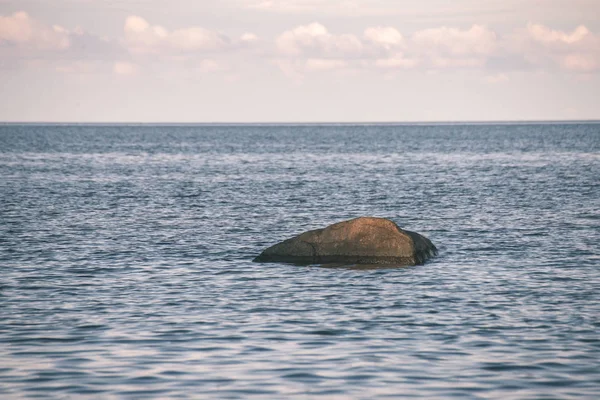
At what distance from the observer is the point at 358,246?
2742cm

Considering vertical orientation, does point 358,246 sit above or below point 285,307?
above

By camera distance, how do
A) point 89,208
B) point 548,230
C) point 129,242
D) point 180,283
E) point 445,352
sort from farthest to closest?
point 89,208 → point 548,230 → point 129,242 → point 180,283 → point 445,352

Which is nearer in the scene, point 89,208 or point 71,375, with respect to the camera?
point 71,375

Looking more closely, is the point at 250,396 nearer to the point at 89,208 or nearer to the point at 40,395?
the point at 40,395

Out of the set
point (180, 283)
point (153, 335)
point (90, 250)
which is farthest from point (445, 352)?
point (90, 250)

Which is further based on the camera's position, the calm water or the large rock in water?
the large rock in water

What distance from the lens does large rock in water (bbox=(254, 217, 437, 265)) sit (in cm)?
2725

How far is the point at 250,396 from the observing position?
1380 cm

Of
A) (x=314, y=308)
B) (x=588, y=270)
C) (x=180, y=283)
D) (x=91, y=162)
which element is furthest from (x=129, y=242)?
(x=91, y=162)

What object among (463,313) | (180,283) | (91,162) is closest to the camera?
(463,313)

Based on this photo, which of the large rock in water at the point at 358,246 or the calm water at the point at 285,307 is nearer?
the calm water at the point at 285,307

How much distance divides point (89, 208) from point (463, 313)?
30613 millimetres

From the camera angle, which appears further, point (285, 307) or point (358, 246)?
point (358, 246)

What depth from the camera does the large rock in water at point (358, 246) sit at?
27.2 meters
